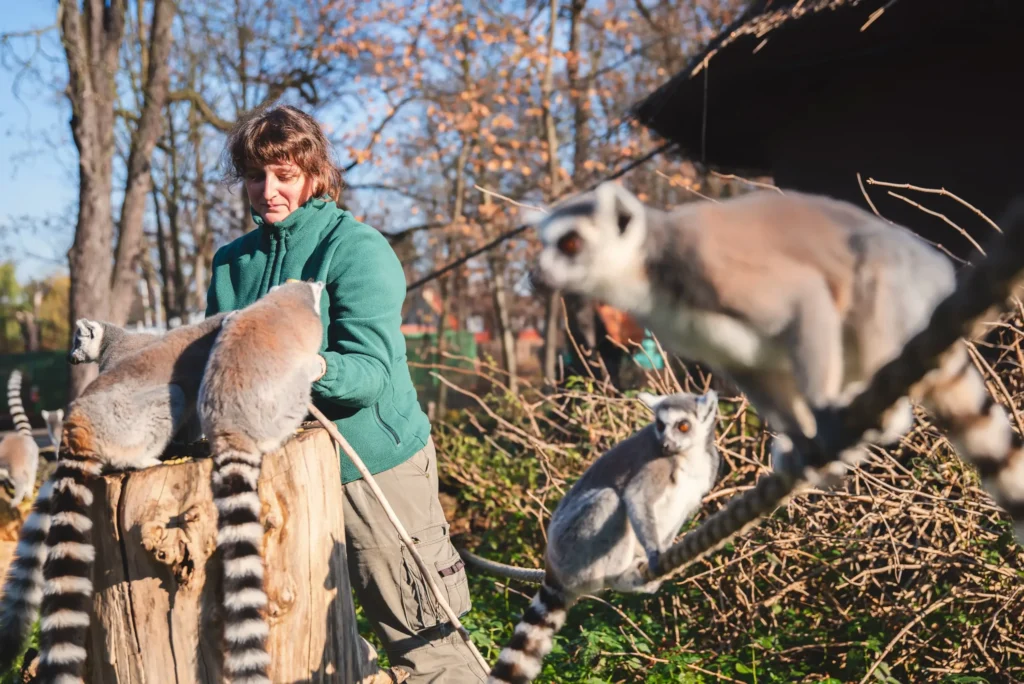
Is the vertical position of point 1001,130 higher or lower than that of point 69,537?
higher

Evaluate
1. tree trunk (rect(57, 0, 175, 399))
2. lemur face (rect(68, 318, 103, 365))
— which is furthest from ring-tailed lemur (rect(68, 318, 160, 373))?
tree trunk (rect(57, 0, 175, 399))

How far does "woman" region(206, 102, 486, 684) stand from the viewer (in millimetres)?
2529

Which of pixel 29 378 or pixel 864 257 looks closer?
pixel 864 257

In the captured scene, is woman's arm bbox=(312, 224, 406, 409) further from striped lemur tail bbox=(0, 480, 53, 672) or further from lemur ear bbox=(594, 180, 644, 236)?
lemur ear bbox=(594, 180, 644, 236)

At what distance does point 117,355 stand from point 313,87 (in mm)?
10394

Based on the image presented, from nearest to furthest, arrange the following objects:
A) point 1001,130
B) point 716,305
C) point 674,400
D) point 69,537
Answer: point 716,305
point 69,537
point 674,400
point 1001,130

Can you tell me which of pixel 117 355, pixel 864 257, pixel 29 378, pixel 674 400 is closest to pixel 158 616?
pixel 117 355

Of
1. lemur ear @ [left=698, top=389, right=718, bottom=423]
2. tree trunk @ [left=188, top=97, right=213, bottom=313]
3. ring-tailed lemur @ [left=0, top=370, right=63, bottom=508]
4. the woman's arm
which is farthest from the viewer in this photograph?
tree trunk @ [left=188, top=97, right=213, bottom=313]

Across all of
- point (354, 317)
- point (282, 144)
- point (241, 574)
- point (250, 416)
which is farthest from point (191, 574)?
point (282, 144)

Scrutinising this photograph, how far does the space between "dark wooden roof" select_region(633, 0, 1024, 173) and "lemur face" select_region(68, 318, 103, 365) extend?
388 cm

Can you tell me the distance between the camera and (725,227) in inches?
54.1

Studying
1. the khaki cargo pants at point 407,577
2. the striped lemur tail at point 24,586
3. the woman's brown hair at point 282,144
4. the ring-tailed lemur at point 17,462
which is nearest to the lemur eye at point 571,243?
the khaki cargo pants at point 407,577

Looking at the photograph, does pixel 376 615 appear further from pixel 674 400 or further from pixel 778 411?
pixel 778 411

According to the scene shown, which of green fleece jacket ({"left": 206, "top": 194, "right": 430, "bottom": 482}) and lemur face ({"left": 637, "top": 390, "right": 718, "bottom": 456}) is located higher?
green fleece jacket ({"left": 206, "top": 194, "right": 430, "bottom": 482})
